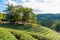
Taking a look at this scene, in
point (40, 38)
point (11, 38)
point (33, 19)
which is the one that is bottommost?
point (33, 19)

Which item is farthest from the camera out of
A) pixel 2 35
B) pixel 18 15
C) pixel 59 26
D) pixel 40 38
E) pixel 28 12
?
pixel 59 26

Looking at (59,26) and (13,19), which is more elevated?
(13,19)

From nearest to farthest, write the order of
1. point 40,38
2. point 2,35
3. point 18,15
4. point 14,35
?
point 2,35, point 14,35, point 40,38, point 18,15

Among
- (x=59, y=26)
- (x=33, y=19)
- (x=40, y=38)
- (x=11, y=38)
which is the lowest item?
(x=59, y=26)

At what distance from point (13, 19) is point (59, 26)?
156 ft

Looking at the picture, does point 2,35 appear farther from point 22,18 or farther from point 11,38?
point 22,18

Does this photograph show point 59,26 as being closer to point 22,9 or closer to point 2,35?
point 22,9

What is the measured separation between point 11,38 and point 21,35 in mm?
1538

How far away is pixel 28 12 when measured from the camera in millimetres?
46062

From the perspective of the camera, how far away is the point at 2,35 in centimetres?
1284

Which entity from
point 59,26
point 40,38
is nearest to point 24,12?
point 40,38

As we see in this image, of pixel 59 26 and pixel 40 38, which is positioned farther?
pixel 59 26

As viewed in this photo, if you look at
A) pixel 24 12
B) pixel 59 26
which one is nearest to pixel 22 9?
Result: pixel 24 12

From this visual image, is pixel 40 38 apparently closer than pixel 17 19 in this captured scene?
Yes
